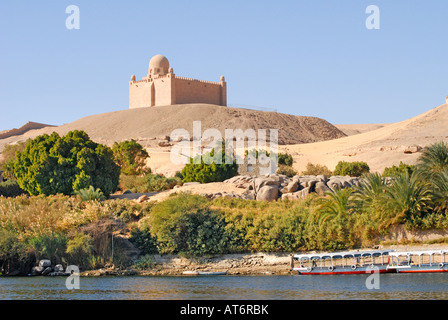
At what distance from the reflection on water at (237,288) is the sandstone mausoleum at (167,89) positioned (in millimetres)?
67697

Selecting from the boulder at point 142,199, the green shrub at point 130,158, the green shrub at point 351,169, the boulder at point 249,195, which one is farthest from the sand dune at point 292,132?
the boulder at point 249,195

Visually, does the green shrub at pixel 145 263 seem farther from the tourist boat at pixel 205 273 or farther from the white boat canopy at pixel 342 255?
the white boat canopy at pixel 342 255

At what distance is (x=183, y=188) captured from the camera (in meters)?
39.0

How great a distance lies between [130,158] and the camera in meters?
51.7

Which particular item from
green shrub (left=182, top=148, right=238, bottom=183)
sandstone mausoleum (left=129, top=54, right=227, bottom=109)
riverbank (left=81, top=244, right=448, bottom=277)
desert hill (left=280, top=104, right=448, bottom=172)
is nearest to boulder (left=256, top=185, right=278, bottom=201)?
riverbank (left=81, top=244, right=448, bottom=277)

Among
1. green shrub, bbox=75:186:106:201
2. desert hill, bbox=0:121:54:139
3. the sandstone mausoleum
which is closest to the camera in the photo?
green shrub, bbox=75:186:106:201

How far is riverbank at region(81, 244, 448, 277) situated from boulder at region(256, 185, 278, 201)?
513cm

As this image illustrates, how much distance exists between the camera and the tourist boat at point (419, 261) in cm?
2653

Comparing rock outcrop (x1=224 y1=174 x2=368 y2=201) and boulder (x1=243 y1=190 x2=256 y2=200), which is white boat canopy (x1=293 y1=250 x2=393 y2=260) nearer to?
rock outcrop (x1=224 y1=174 x2=368 y2=201)

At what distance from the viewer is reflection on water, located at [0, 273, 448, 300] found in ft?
68.1

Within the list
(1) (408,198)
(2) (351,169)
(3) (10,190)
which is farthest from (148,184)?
(1) (408,198)

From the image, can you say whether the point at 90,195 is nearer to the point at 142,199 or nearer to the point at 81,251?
the point at 142,199

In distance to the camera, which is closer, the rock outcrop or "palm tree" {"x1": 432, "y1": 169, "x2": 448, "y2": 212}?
"palm tree" {"x1": 432, "y1": 169, "x2": 448, "y2": 212}
